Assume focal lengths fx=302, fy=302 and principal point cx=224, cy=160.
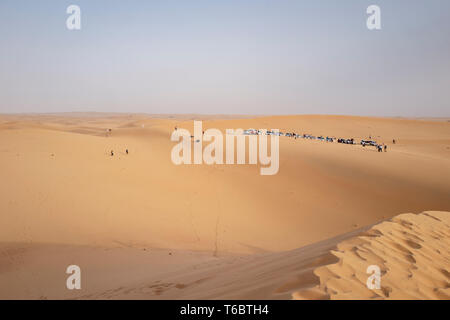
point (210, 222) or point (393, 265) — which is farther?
point (210, 222)

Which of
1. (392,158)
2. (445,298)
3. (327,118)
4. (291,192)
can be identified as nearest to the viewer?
(445,298)

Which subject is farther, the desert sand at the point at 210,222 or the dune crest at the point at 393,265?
the desert sand at the point at 210,222

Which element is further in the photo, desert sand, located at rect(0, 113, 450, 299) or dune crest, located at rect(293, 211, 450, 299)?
desert sand, located at rect(0, 113, 450, 299)
